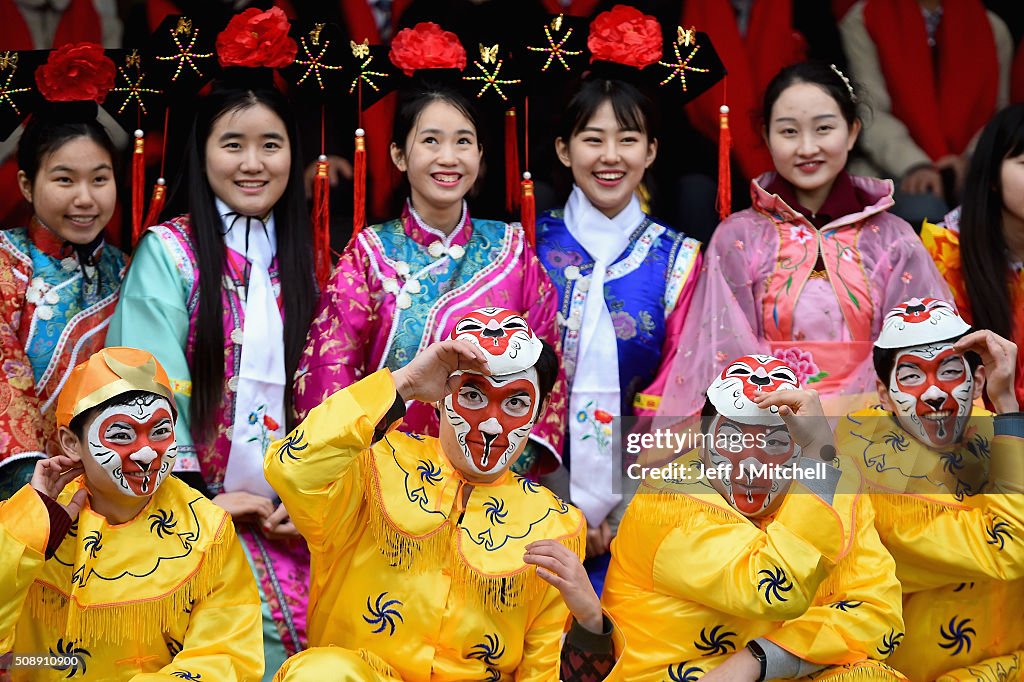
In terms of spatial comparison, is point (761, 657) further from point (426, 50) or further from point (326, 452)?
point (426, 50)

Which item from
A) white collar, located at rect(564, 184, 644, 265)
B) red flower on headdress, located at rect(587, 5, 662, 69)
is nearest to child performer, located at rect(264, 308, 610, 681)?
white collar, located at rect(564, 184, 644, 265)

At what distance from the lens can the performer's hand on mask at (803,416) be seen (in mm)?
3707

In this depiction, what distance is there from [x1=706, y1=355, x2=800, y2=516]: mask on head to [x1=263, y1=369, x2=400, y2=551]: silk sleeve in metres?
0.89

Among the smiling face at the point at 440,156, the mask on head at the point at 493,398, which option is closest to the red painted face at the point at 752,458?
the mask on head at the point at 493,398

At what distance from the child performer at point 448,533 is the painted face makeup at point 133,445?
0.29 m

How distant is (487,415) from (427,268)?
104cm

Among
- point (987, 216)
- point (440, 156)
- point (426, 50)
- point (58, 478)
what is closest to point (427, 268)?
point (440, 156)

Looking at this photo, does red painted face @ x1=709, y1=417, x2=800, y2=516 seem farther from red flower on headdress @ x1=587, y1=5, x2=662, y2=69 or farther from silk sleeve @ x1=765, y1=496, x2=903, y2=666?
red flower on headdress @ x1=587, y1=5, x2=662, y2=69

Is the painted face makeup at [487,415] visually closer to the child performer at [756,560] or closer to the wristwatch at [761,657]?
the child performer at [756,560]

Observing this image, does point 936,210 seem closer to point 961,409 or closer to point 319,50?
point 961,409

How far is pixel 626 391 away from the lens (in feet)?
16.0

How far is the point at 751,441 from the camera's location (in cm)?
379

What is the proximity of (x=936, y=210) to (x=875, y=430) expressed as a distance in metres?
1.54

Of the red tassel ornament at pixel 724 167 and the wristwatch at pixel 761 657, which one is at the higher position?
the red tassel ornament at pixel 724 167
